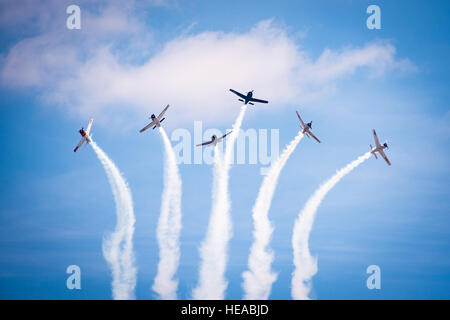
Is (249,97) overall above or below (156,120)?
above

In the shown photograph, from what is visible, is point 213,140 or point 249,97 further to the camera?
point 249,97

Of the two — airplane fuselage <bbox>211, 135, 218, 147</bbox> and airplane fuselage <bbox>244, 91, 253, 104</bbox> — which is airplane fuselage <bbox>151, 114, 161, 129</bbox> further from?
airplane fuselage <bbox>244, 91, 253, 104</bbox>

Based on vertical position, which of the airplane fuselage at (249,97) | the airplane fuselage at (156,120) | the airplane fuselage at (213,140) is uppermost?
the airplane fuselage at (249,97)

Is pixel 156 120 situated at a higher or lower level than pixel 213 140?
higher

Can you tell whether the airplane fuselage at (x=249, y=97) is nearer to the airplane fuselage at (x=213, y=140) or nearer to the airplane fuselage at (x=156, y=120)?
the airplane fuselage at (x=213, y=140)

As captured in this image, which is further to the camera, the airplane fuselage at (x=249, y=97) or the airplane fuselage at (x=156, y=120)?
the airplane fuselage at (x=249, y=97)

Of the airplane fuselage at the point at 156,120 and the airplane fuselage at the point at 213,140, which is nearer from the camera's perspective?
the airplane fuselage at the point at 156,120

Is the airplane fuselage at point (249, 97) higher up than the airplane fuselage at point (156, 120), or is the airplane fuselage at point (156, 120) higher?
the airplane fuselage at point (249, 97)

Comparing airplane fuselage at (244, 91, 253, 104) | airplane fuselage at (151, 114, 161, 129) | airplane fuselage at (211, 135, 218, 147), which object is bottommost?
airplane fuselage at (211, 135, 218, 147)

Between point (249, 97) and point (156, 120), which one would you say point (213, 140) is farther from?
point (156, 120)

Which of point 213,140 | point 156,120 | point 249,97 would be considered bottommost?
point 213,140
